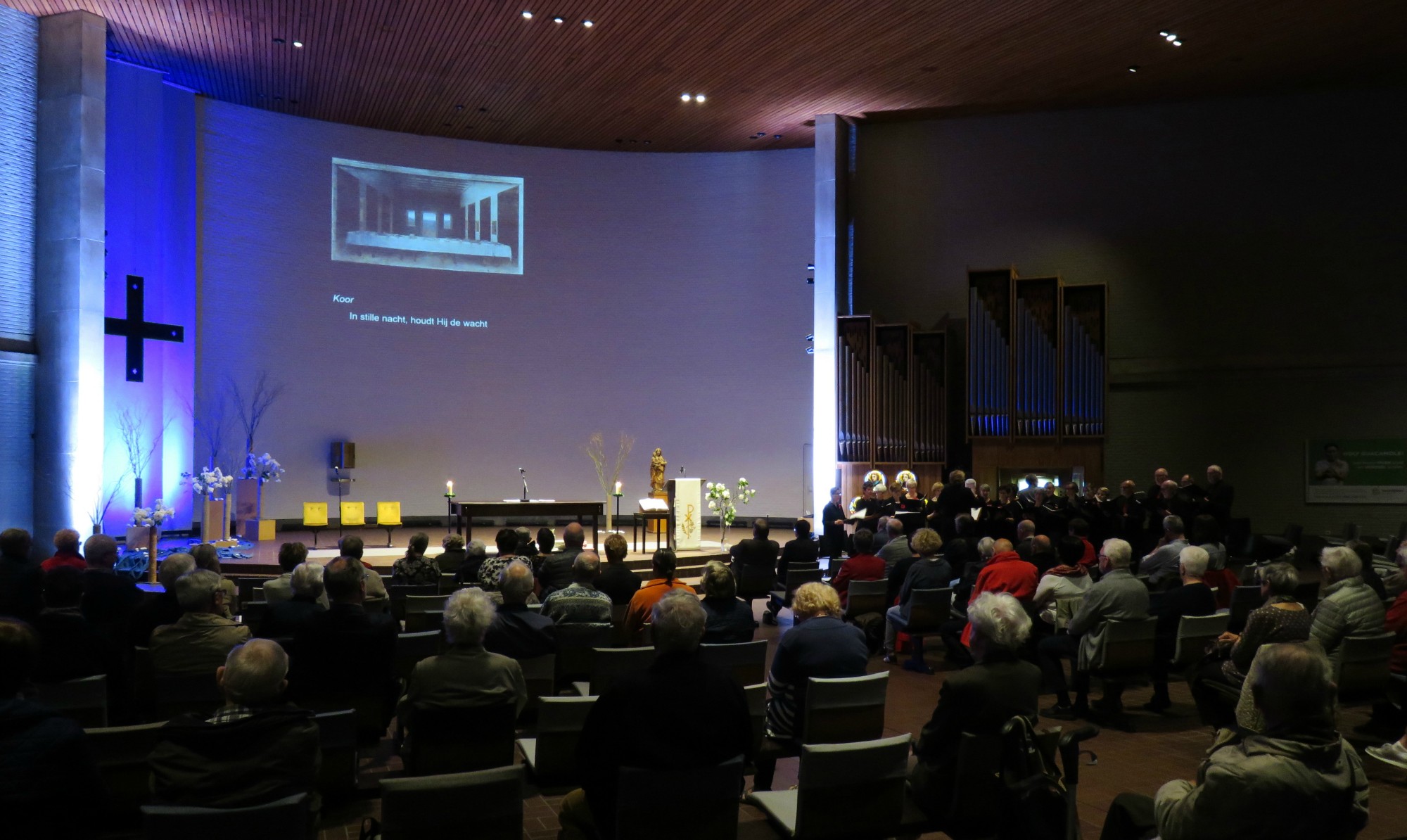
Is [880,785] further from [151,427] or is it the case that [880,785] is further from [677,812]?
[151,427]

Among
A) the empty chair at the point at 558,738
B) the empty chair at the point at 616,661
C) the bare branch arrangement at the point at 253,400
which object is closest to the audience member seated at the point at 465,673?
the empty chair at the point at 558,738

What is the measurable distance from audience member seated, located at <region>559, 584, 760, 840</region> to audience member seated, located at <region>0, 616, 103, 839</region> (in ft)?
3.92

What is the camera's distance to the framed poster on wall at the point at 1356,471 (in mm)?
12406

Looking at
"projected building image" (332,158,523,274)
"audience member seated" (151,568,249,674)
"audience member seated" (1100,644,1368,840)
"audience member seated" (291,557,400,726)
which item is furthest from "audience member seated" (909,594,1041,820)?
"projected building image" (332,158,523,274)

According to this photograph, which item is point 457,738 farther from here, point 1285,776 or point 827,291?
point 827,291

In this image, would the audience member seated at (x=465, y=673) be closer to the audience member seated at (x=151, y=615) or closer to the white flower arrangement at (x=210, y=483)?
the audience member seated at (x=151, y=615)

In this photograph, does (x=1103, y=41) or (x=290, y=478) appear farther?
(x=290, y=478)

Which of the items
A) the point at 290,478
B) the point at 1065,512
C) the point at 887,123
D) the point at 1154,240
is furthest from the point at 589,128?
the point at 1065,512

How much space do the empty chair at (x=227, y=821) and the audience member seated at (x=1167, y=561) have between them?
20.0 feet

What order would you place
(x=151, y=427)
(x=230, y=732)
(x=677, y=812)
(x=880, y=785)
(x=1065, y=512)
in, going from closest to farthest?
(x=230, y=732)
(x=677, y=812)
(x=880, y=785)
(x=1065, y=512)
(x=151, y=427)

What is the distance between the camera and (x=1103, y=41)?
11.5 meters

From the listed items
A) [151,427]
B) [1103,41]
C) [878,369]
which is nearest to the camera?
[1103,41]

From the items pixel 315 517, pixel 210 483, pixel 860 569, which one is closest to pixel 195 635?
pixel 860 569

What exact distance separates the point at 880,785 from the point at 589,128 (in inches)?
543
